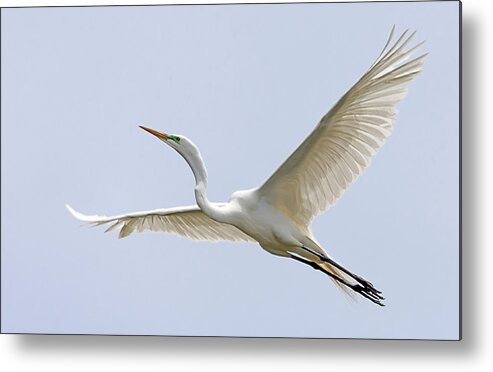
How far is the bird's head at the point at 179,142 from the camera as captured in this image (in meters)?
3.36

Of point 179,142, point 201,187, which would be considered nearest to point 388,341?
point 201,187

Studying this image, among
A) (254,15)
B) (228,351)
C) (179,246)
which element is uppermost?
(254,15)

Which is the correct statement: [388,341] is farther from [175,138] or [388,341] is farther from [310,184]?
[175,138]

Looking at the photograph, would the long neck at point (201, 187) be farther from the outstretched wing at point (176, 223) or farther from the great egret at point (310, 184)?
the outstretched wing at point (176, 223)

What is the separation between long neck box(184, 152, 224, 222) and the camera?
3.33 m

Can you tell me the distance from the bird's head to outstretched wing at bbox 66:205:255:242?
195 millimetres

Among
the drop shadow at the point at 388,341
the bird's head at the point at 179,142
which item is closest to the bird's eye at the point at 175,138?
the bird's head at the point at 179,142

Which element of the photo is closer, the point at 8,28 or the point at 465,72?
the point at 465,72

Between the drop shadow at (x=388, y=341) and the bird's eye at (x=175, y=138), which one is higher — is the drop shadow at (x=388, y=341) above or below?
below

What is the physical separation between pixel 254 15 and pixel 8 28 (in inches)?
31.1

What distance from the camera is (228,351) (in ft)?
11.2

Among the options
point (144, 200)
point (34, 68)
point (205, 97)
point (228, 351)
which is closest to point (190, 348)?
point (228, 351)

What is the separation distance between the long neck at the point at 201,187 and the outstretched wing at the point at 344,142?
15 centimetres

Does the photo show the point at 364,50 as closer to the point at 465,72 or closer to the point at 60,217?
the point at 465,72
